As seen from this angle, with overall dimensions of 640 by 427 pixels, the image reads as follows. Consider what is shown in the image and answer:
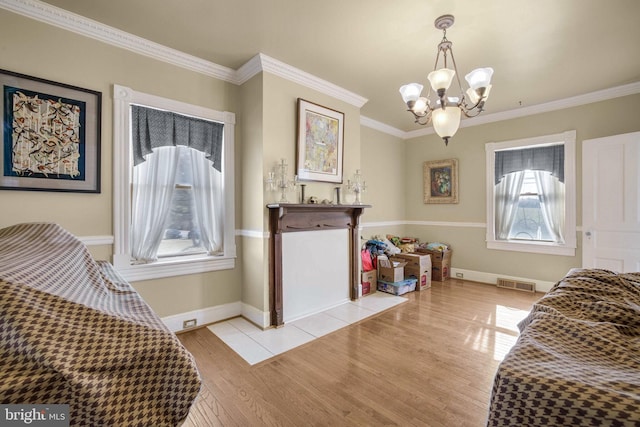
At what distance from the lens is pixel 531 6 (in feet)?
7.16

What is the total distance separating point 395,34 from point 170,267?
3059mm

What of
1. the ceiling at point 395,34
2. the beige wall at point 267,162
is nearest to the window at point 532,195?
the ceiling at point 395,34

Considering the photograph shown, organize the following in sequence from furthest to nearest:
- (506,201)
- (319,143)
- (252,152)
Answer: (506,201), (319,143), (252,152)

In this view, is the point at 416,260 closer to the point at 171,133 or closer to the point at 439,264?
the point at 439,264

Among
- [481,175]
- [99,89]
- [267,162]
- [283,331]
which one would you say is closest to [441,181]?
[481,175]

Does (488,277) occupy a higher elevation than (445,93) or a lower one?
lower

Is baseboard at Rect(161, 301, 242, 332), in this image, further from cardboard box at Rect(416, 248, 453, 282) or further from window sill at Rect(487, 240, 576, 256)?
window sill at Rect(487, 240, 576, 256)

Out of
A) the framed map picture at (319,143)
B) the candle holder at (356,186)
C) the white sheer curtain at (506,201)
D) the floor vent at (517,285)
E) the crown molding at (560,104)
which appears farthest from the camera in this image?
the white sheer curtain at (506,201)

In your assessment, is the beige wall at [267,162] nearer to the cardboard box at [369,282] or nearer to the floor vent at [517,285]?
the cardboard box at [369,282]

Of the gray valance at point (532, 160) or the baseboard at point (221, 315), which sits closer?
the baseboard at point (221, 315)

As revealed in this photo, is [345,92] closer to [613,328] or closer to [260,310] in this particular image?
[260,310]

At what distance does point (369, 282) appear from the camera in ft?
13.7

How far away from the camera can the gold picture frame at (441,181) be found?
5.07m

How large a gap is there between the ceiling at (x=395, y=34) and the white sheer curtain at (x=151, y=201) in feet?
3.76
